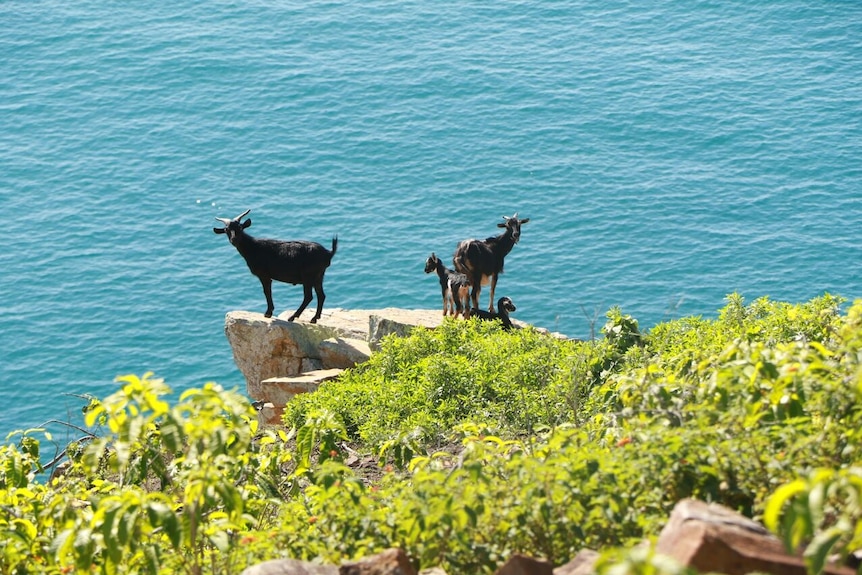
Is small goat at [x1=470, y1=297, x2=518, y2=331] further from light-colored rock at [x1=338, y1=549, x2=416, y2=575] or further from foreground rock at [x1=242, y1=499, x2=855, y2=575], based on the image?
foreground rock at [x1=242, y1=499, x2=855, y2=575]

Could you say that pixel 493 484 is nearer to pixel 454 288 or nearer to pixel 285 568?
pixel 285 568

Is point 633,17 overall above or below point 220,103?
above

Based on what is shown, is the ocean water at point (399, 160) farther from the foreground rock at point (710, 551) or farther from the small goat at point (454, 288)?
the foreground rock at point (710, 551)

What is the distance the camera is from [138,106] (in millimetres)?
50875

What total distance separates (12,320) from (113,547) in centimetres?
2879

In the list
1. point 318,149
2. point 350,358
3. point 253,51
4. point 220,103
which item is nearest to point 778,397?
point 350,358

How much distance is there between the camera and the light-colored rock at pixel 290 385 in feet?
61.3

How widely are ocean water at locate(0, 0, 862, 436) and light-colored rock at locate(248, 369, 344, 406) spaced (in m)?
9.52

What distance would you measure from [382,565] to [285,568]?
606 millimetres

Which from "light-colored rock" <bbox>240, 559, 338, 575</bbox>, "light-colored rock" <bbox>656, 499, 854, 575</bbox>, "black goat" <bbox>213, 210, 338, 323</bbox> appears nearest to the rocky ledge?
"black goat" <bbox>213, 210, 338, 323</bbox>

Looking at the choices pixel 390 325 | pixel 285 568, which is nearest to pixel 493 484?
pixel 285 568

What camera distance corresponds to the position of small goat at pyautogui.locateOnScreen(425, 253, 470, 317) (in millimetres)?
20422

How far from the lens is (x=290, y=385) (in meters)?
18.8

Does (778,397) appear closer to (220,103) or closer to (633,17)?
(220,103)
